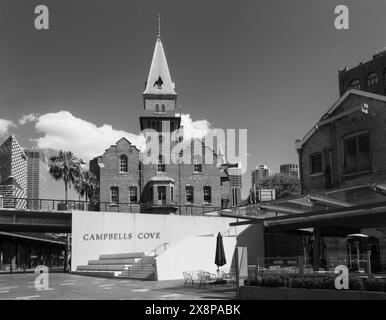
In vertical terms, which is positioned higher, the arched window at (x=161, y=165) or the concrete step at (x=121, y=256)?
the arched window at (x=161, y=165)

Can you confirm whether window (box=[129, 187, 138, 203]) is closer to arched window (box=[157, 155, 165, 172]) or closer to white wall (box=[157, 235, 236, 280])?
→ arched window (box=[157, 155, 165, 172])

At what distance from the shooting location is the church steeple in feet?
252

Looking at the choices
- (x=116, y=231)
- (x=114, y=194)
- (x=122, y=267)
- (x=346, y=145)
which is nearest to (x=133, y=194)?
(x=114, y=194)

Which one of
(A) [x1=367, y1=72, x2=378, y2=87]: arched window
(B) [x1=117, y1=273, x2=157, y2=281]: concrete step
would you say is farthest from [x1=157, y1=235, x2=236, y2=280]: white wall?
(A) [x1=367, y1=72, x2=378, y2=87]: arched window

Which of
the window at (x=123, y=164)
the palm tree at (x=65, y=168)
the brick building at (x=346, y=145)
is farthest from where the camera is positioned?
the window at (x=123, y=164)

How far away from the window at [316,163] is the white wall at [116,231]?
9.72 meters

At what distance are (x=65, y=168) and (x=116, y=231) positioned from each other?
21.1 meters

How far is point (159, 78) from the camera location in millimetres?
78125

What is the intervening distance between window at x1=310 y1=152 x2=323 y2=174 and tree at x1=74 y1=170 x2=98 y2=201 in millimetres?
34430

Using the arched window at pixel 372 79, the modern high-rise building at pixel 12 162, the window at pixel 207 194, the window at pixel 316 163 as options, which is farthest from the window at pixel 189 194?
the modern high-rise building at pixel 12 162

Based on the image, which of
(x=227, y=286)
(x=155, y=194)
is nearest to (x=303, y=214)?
(x=227, y=286)

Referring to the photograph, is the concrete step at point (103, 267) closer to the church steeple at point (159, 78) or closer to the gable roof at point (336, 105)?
the gable roof at point (336, 105)

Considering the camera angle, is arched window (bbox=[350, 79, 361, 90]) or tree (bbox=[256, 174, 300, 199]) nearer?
arched window (bbox=[350, 79, 361, 90])

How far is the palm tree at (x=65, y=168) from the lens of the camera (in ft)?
192
